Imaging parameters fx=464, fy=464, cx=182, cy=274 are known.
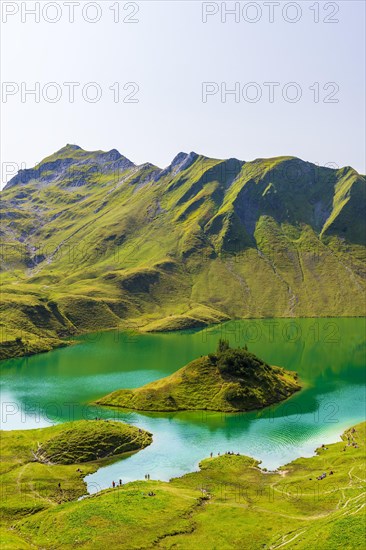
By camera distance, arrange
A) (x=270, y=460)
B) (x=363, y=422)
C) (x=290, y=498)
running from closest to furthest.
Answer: (x=290, y=498) < (x=270, y=460) < (x=363, y=422)

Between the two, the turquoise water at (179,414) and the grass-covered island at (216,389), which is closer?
the turquoise water at (179,414)

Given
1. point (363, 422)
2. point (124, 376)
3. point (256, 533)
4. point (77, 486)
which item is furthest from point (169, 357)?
point (256, 533)

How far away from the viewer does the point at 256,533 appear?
185 ft

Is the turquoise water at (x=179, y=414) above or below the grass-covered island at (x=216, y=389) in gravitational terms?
below

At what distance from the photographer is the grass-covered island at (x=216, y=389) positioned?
110425mm

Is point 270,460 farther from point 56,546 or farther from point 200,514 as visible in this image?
point 56,546

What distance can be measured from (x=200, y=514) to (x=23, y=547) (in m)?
22.6

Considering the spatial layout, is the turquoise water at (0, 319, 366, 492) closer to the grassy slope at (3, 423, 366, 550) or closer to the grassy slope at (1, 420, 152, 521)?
the grassy slope at (1, 420, 152, 521)

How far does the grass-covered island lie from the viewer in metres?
110

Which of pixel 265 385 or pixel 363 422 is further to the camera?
pixel 265 385

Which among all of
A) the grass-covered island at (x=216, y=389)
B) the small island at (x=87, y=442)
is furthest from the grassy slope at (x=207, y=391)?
the small island at (x=87, y=442)

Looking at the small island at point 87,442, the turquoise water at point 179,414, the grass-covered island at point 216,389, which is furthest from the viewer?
the grass-covered island at point 216,389

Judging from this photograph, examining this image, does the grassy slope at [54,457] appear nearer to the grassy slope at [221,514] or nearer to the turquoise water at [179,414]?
the turquoise water at [179,414]

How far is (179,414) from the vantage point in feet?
349
